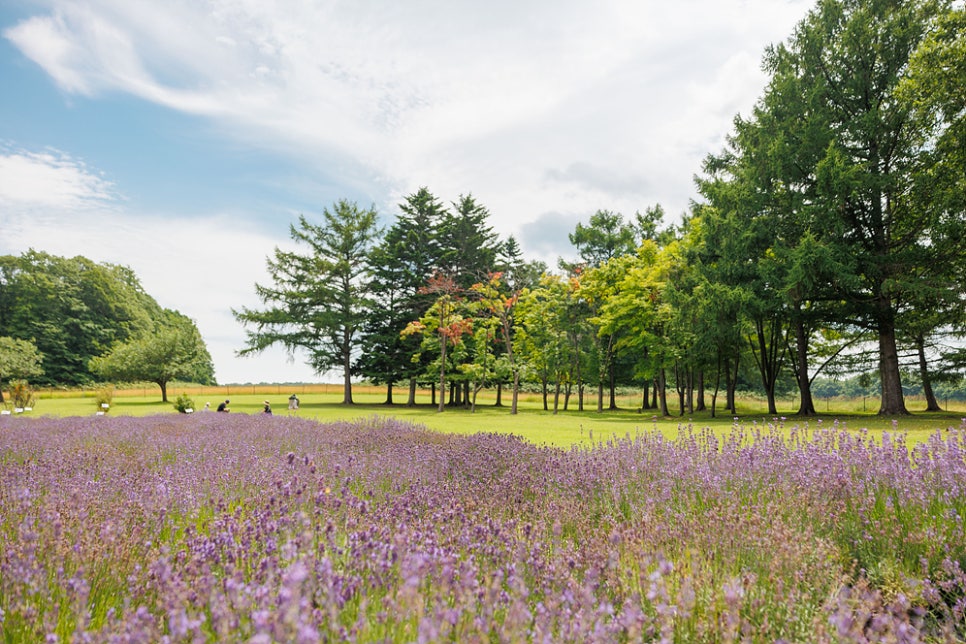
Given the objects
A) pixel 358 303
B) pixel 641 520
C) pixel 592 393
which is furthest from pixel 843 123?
pixel 592 393

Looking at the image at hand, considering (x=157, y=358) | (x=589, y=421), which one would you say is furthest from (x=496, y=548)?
(x=157, y=358)

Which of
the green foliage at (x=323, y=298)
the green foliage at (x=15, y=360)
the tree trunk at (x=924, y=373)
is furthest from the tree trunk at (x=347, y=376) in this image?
the tree trunk at (x=924, y=373)

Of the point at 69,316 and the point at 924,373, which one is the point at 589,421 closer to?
the point at 924,373

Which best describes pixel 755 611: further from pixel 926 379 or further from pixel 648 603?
pixel 926 379

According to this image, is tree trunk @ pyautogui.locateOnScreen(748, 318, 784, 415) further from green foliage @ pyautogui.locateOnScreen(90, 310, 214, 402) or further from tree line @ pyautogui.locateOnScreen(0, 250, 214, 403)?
tree line @ pyautogui.locateOnScreen(0, 250, 214, 403)

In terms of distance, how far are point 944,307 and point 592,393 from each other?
118 feet

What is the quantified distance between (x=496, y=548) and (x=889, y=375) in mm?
23549

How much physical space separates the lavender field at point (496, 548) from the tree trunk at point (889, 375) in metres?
17.9

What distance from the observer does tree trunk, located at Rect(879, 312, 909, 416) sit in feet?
67.8

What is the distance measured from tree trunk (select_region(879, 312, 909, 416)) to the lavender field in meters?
17.9

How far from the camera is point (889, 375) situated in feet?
69.2

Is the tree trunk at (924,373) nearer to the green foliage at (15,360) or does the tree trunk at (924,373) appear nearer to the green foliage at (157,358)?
the green foliage at (157,358)

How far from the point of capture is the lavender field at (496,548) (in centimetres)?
217

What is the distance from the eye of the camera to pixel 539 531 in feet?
12.6
